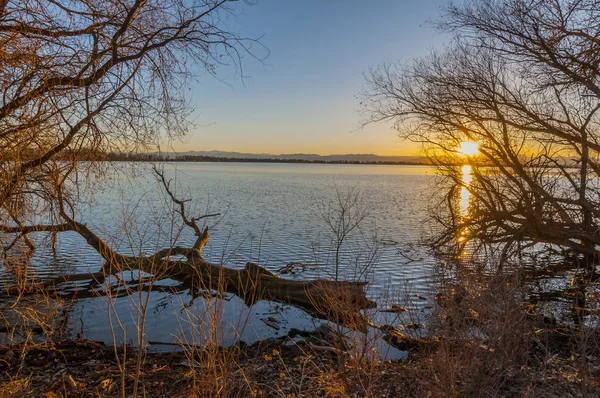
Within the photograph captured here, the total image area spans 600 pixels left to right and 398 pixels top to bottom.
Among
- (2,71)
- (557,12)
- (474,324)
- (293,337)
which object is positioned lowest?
(293,337)

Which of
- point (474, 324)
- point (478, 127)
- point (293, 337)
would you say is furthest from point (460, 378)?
point (478, 127)

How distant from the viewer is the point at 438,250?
1320cm

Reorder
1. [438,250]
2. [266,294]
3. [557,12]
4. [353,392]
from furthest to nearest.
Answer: [438,250], [266,294], [557,12], [353,392]

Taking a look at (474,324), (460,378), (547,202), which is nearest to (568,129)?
(547,202)

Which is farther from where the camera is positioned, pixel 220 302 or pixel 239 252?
pixel 239 252

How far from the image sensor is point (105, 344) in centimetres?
746

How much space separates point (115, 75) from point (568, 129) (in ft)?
33.5

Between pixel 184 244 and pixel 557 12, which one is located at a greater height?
pixel 557 12

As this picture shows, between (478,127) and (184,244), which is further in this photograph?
(184,244)

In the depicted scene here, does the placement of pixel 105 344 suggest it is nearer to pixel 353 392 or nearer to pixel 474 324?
pixel 353 392

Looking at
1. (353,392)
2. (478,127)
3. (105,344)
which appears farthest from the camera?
(478,127)

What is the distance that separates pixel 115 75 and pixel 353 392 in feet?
15.9

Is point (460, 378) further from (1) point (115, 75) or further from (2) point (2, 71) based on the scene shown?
(2) point (2, 71)

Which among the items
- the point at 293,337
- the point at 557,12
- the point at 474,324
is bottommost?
the point at 293,337
